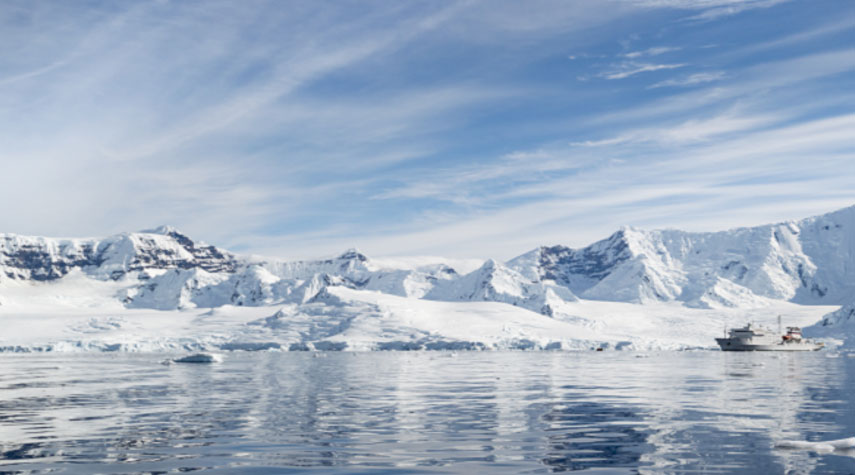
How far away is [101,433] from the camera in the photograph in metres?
27.4

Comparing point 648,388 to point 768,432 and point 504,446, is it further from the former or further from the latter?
point 504,446

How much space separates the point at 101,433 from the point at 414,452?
12247 millimetres

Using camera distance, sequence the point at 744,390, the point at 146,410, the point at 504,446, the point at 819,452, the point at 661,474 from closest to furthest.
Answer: the point at 661,474 → the point at 819,452 → the point at 504,446 → the point at 146,410 → the point at 744,390

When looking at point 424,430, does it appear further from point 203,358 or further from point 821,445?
point 203,358

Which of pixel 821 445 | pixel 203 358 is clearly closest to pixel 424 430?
pixel 821 445

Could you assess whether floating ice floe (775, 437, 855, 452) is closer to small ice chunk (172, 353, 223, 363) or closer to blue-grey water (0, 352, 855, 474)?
blue-grey water (0, 352, 855, 474)

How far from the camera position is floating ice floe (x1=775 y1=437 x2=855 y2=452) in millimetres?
22172

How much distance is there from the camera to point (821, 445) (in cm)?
2234

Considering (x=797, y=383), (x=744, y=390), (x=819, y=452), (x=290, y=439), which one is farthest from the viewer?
(x=797, y=383)

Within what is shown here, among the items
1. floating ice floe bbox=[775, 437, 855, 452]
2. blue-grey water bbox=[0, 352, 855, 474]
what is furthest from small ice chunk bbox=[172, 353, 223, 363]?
floating ice floe bbox=[775, 437, 855, 452]

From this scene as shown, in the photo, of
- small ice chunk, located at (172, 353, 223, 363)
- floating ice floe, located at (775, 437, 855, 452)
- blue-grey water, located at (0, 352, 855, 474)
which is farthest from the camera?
small ice chunk, located at (172, 353, 223, 363)

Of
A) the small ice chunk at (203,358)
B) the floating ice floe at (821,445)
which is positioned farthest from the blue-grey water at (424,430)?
the small ice chunk at (203,358)

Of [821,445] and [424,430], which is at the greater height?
[821,445]

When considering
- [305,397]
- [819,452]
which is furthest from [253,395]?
[819,452]
